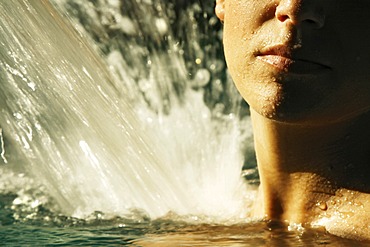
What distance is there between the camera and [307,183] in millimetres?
2600

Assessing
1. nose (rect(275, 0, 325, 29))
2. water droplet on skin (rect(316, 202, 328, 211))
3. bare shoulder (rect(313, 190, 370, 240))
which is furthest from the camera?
water droplet on skin (rect(316, 202, 328, 211))

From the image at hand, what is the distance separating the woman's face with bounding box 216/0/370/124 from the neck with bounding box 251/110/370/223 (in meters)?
0.10

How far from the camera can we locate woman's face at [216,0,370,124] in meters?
2.25

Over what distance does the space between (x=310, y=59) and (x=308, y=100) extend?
0.34 ft

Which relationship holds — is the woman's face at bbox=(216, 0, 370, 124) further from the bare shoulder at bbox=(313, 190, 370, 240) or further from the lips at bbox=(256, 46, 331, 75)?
the bare shoulder at bbox=(313, 190, 370, 240)

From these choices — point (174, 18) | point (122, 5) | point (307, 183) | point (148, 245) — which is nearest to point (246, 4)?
point (307, 183)

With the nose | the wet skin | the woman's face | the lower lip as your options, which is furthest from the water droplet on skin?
the nose

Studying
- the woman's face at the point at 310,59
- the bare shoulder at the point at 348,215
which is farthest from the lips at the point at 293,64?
the bare shoulder at the point at 348,215

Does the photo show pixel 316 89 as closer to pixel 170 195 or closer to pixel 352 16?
pixel 352 16

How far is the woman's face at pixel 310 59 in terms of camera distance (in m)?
2.25

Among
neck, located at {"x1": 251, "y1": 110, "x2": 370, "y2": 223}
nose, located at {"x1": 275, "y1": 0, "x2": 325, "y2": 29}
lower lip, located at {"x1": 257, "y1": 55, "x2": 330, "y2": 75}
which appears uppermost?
nose, located at {"x1": 275, "y1": 0, "x2": 325, "y2": 29}

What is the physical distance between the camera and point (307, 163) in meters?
2.58

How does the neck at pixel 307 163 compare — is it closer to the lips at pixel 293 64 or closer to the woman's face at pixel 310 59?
the woman's face at pixel 310 59

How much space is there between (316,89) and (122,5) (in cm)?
230
